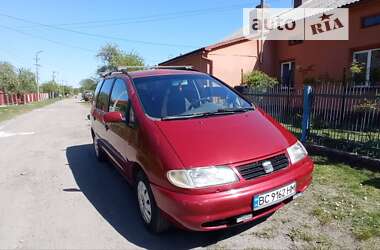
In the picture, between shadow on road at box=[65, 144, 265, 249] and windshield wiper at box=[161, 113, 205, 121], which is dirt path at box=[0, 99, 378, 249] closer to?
shadow on road at box=[65, 144, 265, 249]

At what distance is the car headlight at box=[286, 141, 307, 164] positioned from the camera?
10.7 feet

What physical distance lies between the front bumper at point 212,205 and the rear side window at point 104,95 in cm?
274

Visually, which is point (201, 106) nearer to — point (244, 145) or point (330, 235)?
point (244, 145)

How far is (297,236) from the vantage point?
10.6 ft

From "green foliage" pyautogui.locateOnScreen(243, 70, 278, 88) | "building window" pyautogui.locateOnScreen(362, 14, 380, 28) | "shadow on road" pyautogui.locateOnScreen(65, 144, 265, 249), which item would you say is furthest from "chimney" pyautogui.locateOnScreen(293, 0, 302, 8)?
"shadow on road" pyautogui.locateOnScreen(65, 144, 265, 249)

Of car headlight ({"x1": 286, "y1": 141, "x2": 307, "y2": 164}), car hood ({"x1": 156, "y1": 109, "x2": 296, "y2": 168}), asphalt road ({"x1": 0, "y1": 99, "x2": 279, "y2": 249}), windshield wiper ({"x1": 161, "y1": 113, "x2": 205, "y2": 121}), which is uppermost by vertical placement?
windshield wiper ({"x1": 161, "y1": 113, "x2": 205, "y2": 121})

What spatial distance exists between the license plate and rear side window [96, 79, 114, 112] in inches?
129

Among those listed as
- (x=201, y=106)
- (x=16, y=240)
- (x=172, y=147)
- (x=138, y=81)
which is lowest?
(x=16, y=240)

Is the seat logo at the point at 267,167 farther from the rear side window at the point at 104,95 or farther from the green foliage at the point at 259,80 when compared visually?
the green foliage at the point at 259,80

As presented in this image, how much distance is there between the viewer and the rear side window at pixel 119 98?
4200 millimetres

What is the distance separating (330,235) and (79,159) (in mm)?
5233

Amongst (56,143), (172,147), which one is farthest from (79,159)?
(172,147)

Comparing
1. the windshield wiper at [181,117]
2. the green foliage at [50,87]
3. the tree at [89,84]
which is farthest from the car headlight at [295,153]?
the green foliage at [50,87]

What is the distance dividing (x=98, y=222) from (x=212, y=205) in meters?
1.68
